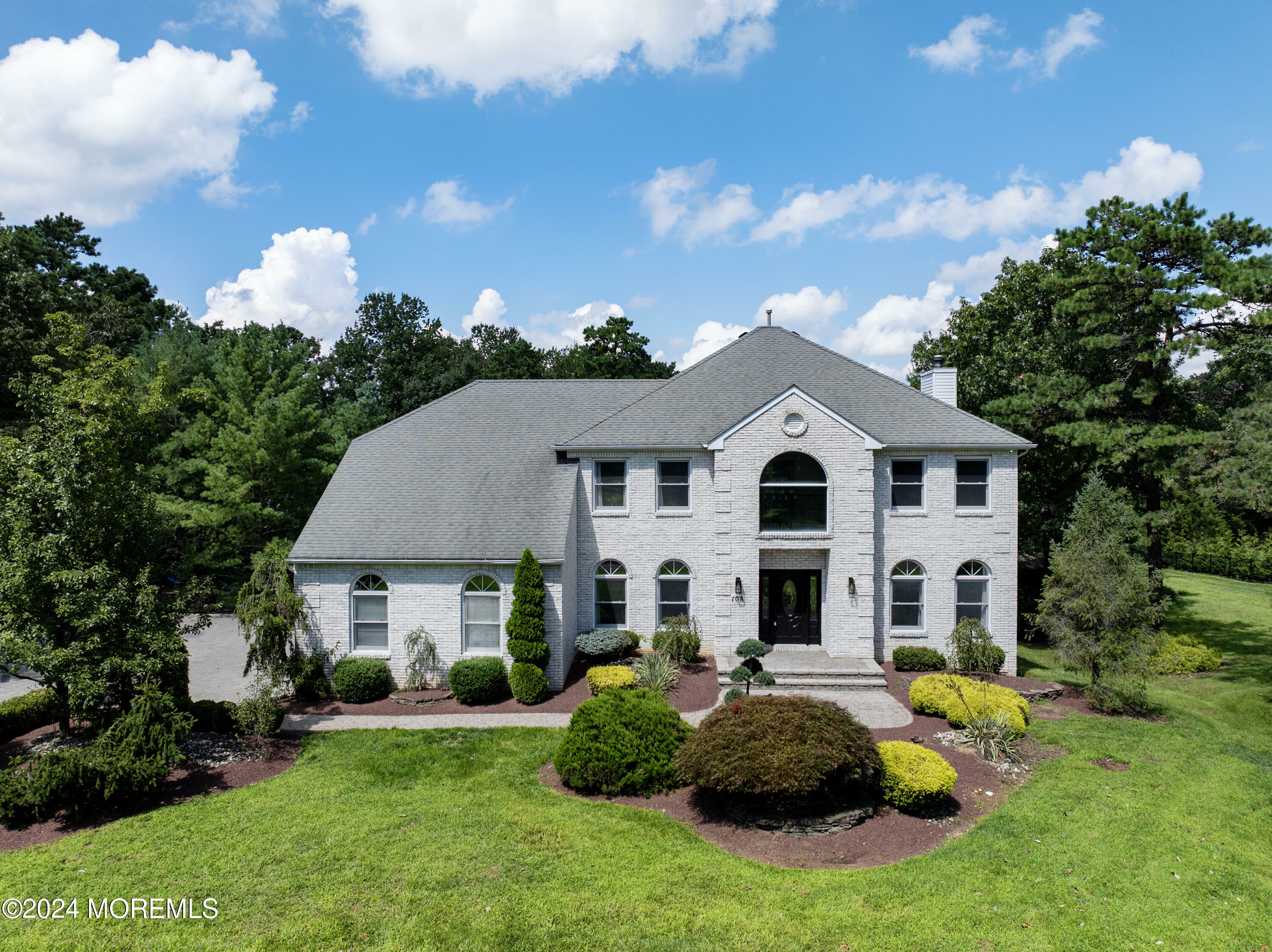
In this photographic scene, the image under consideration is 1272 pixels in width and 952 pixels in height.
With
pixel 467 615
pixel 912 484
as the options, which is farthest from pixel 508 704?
pixel 912 484

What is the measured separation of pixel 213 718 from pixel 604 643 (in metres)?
9.71

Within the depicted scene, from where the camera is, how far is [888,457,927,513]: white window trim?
780 inches

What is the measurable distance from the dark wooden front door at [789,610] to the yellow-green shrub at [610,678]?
5.00 m

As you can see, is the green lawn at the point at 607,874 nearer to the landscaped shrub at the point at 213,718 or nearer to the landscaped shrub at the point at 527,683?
the landscaped shrub at the point at 213,718

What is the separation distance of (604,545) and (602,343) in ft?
117

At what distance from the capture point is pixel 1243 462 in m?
18.5

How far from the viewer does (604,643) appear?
19047mm

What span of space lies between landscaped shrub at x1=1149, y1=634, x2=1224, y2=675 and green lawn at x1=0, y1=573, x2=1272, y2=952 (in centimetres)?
941

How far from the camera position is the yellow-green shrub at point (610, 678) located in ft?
55.2

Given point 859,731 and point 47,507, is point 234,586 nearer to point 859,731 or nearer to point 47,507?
point 47,507

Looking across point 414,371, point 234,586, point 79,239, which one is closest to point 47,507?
point 234,586

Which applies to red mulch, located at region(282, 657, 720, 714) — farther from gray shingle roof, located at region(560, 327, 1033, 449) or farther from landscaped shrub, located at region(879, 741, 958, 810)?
gray shingle roof, located at region(560, 327, 1033, 449)

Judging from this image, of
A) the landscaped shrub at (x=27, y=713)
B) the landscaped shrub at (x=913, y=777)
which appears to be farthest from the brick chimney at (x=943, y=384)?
the landscaped shrub at (x=27, y=713)

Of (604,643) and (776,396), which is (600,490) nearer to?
(604,643)
